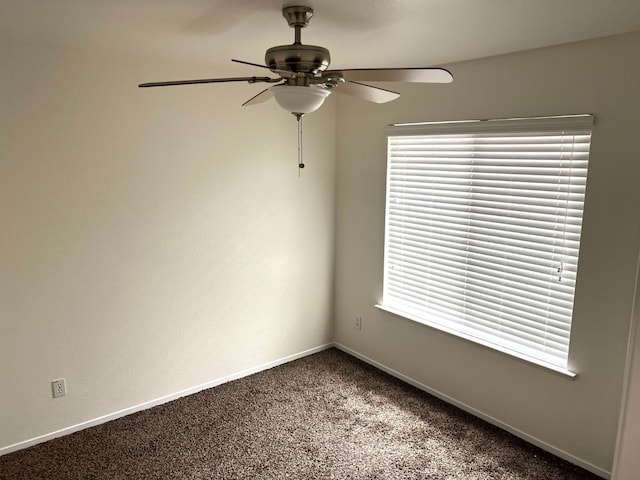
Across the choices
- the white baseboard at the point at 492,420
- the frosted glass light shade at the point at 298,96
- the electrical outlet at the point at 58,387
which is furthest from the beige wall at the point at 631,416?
the electrical outlet at the point at 58,387

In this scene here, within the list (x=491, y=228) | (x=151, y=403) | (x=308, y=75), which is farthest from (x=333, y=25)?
(x=151, y=403)

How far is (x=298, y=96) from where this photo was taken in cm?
171

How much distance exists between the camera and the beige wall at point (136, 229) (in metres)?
2.61

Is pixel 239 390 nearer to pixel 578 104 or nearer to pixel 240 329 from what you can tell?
pixel 240 329

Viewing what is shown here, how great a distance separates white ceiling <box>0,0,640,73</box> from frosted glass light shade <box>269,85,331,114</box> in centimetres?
37

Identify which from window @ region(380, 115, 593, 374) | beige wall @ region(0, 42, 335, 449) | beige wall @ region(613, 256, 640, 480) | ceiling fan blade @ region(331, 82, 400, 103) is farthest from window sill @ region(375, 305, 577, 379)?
ceiling fan blade @ region(331, 82, 400, 103)

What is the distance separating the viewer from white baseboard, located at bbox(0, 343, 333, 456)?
275 centimetres

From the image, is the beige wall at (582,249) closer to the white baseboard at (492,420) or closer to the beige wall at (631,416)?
the white baseboard at (492,420)

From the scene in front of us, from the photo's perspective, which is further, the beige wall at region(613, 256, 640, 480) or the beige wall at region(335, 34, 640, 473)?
the beige wall at region(335, 34, 640, 473)

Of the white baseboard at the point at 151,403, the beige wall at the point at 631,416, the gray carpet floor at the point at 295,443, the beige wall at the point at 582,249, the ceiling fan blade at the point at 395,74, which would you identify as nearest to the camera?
the ceiling fan blade at the point at 395,74

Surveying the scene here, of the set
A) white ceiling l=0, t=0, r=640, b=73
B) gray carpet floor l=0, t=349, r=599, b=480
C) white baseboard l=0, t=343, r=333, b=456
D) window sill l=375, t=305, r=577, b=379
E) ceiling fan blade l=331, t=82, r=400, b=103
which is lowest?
gray carpet floor l=0, t=349, r=599, b=480

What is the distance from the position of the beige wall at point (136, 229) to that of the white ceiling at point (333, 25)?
32 centimetres

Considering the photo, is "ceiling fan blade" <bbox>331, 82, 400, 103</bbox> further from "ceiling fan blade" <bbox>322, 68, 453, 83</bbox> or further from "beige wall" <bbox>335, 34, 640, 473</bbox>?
"beige wall" <bbox>335, 34, 640, 473</bbox>

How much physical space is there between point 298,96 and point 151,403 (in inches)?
96.1
